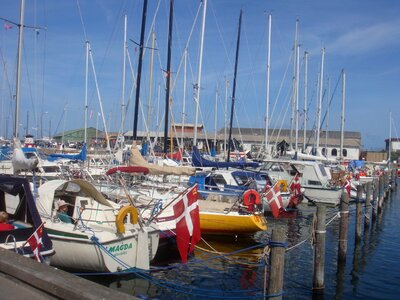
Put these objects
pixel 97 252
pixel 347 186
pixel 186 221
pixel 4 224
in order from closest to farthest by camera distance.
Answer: pixel 4 224
pixel 186 221
pixel 97 252
pixel 347 186

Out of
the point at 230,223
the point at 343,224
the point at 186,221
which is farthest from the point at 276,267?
the point at 230,223

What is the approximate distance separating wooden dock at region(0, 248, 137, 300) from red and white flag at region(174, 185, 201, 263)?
487cm

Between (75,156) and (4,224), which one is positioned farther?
(75,156)

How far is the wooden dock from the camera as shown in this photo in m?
4.42

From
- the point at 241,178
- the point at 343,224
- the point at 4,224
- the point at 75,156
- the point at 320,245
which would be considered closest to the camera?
the point at 4,224

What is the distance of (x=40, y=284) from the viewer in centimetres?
491

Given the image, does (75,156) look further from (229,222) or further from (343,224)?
(343,224)

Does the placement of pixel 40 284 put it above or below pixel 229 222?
above

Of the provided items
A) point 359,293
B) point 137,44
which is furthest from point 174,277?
point 137,44

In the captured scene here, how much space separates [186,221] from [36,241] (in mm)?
3484

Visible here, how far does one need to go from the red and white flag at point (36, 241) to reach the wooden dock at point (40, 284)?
2.27 meters

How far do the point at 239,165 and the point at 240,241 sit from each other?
8.80m

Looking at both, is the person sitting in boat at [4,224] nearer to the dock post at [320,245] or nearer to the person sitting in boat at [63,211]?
the person sitting in boat at [63,211]

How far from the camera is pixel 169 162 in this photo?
23.8 metres
